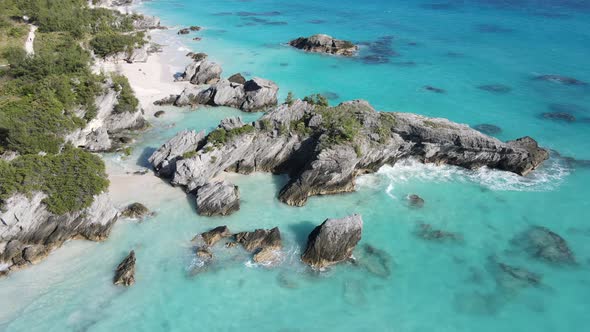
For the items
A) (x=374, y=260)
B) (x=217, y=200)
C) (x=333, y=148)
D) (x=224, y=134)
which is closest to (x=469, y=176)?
(x=333, y=148)

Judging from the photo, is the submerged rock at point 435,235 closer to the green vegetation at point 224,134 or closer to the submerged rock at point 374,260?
the submerged rock at point 374,260

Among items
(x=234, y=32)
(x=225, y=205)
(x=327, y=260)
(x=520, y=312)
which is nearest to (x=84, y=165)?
(x=225, y=205)

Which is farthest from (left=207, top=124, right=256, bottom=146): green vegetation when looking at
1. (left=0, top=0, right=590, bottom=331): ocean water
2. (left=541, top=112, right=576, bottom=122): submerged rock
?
(left=541, top=112, right=576, bottom=122): submerged rock

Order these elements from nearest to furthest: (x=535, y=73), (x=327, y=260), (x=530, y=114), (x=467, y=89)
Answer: (x=327, y=260)
(x=530, y=114)
(x=467, y=89)
(x=535, y=73)

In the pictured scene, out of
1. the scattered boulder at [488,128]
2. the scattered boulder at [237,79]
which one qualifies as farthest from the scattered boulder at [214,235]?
the scattered boulder at [488,128]

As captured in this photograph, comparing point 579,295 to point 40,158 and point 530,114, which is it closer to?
point 530,114

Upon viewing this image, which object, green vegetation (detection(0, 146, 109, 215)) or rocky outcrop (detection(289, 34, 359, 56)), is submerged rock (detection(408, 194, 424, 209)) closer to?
green vegetation (detection(0, 146, 109, 215))
